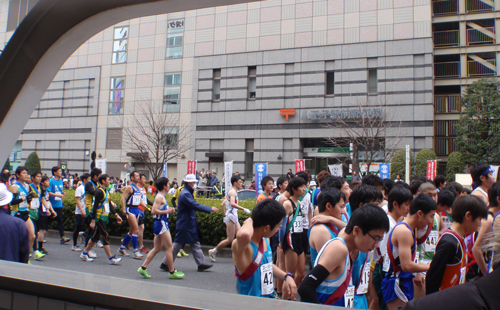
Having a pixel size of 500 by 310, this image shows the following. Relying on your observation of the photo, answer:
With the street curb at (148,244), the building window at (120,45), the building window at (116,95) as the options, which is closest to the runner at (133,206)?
the street curb at (148,244)

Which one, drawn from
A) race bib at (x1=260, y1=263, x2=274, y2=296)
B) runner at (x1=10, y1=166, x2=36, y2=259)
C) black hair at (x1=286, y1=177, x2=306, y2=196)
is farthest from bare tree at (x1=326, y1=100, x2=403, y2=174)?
race bib at (x1=260, y1=263, x2=274, y2=296)

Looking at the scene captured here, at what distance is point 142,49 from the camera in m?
33.0

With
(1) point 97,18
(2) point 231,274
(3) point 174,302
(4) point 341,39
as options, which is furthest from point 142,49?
(3) point 174,302

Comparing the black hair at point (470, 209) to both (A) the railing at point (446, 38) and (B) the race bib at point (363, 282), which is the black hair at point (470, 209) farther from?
(A) the railing at point (446, 38)

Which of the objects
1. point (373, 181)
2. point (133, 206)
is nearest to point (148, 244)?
point (133, 206)

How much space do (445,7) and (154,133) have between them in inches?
981

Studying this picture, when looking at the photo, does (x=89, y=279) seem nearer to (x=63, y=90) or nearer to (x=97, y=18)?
(x=97, y=18)

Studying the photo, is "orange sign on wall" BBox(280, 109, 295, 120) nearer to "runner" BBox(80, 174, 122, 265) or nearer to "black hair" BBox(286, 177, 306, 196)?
"runner" BBox(80, 174, 122, 265)

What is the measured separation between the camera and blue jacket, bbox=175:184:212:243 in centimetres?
780

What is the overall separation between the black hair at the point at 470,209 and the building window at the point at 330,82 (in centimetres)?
2489

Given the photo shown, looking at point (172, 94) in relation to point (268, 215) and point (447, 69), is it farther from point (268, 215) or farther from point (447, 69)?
point (268, 215)

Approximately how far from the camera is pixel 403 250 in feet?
11.5

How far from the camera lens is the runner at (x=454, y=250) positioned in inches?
117

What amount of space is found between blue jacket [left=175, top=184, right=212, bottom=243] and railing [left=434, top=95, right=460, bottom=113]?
84.2ft
